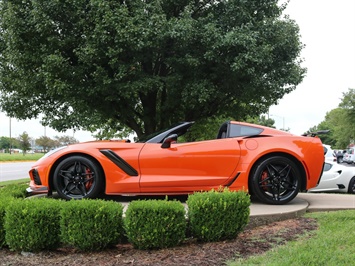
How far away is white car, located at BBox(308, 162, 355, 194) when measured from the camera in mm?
10734

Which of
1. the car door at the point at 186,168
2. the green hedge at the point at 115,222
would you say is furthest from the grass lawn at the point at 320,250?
the car door at the point at 186,168

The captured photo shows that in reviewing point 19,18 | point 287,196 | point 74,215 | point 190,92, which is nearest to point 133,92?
point 190,92

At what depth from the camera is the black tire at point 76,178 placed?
17.4 feet

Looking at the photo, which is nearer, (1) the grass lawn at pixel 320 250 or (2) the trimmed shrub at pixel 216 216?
(1) the grass lawn at pixel 320 250

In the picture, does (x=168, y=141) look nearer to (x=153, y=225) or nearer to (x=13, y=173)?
(x=153, y=225)

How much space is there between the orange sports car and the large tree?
13.6 ft

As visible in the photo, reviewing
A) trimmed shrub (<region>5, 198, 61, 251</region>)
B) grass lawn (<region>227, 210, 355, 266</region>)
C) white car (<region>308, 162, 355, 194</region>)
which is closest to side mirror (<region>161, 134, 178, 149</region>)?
trimmed shrub (<region>5, 198, 61, 251</region>)

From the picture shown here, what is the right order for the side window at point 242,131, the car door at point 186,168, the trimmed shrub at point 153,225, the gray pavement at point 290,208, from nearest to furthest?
1. the trimmed shrub at point 153,225
2. the gray pavement at point 290,208
3. the car door at point 186,168
4. the side window at point 242,131

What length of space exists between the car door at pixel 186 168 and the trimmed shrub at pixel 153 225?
1.44 metres

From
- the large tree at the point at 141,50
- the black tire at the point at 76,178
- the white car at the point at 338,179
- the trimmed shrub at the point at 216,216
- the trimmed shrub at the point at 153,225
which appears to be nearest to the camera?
the trimmed shrub at the point at 153,225

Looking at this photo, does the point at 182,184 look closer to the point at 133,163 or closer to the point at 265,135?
the point at 133,163

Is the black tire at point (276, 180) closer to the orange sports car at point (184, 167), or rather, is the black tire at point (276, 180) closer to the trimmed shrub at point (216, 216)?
the orange sports car at point (184, 167)

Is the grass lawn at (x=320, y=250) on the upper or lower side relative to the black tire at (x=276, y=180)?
lower

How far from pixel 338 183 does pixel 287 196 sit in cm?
630
